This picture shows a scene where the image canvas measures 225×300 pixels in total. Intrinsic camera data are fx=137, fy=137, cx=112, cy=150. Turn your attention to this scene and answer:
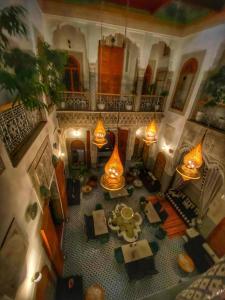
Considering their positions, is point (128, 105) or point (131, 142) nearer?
point (128, 105)

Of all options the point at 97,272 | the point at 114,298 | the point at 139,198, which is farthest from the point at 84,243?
the point at 139,198

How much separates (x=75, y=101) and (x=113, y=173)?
16.6 ft

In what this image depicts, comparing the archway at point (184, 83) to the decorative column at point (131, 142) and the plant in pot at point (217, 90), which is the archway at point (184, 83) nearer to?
the plant in pot at point (217, 90)

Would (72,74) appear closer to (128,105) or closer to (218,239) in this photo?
(128,105)

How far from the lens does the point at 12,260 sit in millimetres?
2111

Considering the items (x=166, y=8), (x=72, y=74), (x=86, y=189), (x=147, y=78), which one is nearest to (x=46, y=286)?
(x=86, y=189)

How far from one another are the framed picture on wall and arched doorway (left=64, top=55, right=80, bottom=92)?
6.88m

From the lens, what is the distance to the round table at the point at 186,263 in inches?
191

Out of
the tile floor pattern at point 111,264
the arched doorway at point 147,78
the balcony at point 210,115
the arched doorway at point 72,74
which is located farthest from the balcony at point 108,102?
the tile floor pattern at point 111,264

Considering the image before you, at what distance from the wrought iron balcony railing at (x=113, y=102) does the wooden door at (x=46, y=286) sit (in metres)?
6.42

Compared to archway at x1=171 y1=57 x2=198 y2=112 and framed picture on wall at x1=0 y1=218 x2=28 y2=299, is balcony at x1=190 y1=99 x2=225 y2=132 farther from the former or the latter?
framed picture on wall at x1=0 y1=218 x2=28 y2=299

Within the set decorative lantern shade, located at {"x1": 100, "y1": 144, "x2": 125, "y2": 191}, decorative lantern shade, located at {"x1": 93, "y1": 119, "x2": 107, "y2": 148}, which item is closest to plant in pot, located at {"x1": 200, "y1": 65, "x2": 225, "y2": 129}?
decorative lantern shade, located at {"x1": 93, "y1": 119, "x2": 107, "y2": 148}

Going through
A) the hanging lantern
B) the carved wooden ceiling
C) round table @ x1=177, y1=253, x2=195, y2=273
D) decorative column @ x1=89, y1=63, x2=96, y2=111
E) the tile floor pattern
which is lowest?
the tile floor pattern

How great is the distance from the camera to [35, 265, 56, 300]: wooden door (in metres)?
3.16
